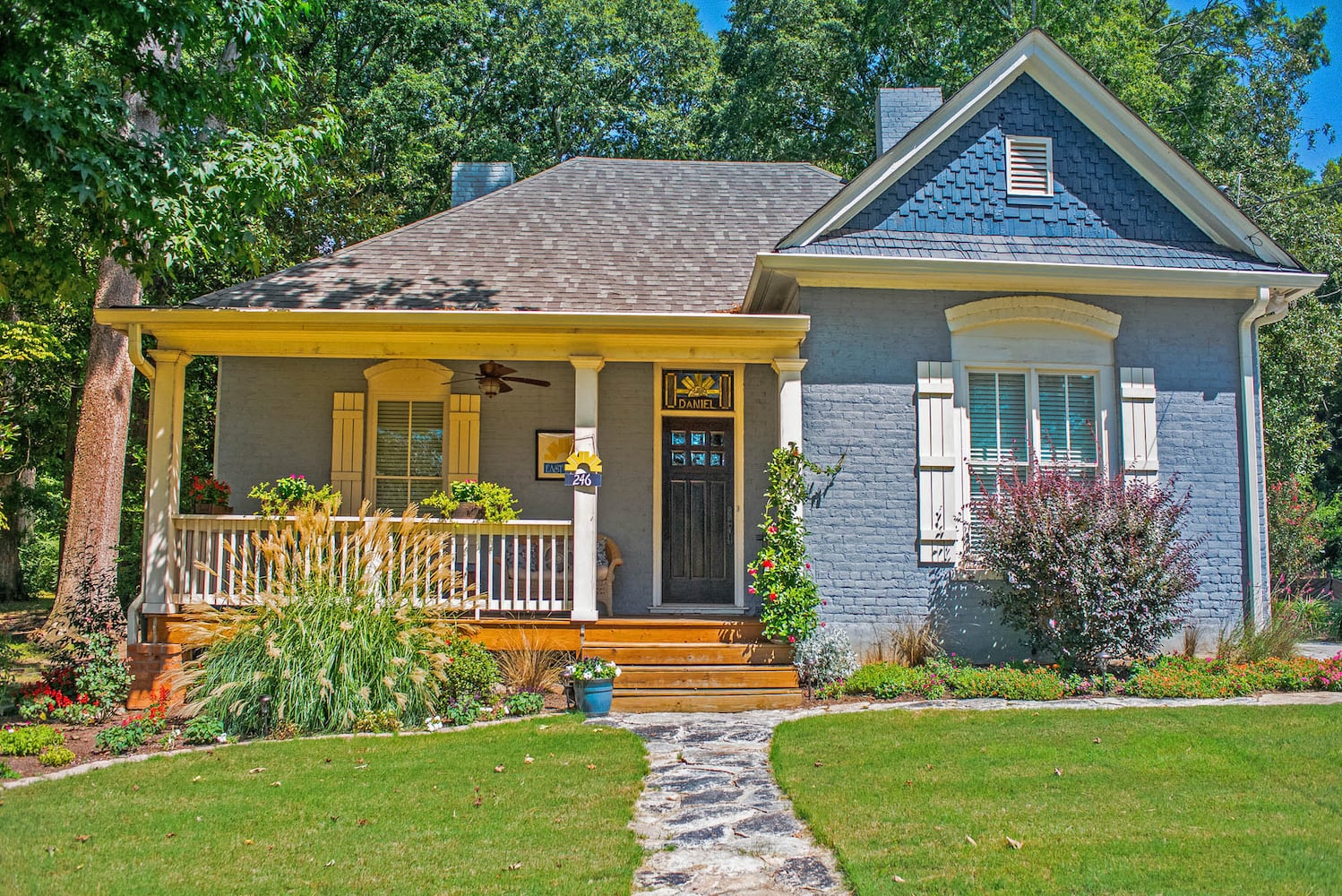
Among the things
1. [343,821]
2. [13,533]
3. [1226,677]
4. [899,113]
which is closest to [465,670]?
[343,821]

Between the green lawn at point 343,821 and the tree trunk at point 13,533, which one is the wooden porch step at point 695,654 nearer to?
the green lawn at point 343,821

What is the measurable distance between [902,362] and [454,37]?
55.3ft

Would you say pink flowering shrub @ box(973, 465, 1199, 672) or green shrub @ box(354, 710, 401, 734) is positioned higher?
pink flowering shrub @ box(973, 465, 1199, 672)

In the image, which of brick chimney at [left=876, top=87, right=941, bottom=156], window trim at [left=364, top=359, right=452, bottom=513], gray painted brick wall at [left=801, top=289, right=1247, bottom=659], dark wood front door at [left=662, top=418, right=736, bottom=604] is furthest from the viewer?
brick chimney at [left=876, top=87, right=941, bottom=156]

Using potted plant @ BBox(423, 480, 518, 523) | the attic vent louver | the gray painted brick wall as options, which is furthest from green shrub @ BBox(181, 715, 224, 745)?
the attic vent louver

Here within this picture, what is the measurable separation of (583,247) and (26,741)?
6.96 meters

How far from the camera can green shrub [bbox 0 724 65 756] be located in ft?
22.1

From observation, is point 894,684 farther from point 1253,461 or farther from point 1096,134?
point 1096,134

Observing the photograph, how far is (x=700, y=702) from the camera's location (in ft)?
26.2

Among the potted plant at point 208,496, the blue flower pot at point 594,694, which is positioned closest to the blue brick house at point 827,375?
the potted plant at point 208,496

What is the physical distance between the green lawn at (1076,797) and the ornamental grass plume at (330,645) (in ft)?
9.03

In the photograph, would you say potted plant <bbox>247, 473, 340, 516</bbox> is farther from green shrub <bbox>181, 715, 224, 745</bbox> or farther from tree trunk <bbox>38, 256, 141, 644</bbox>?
tree trunk <bbox>38, 256, 141, 644</bbox>

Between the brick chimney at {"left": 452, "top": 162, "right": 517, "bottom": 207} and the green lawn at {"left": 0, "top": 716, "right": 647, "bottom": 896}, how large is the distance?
28.0 feet

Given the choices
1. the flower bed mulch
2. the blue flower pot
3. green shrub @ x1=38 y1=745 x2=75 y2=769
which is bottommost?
the flower bed mulch
